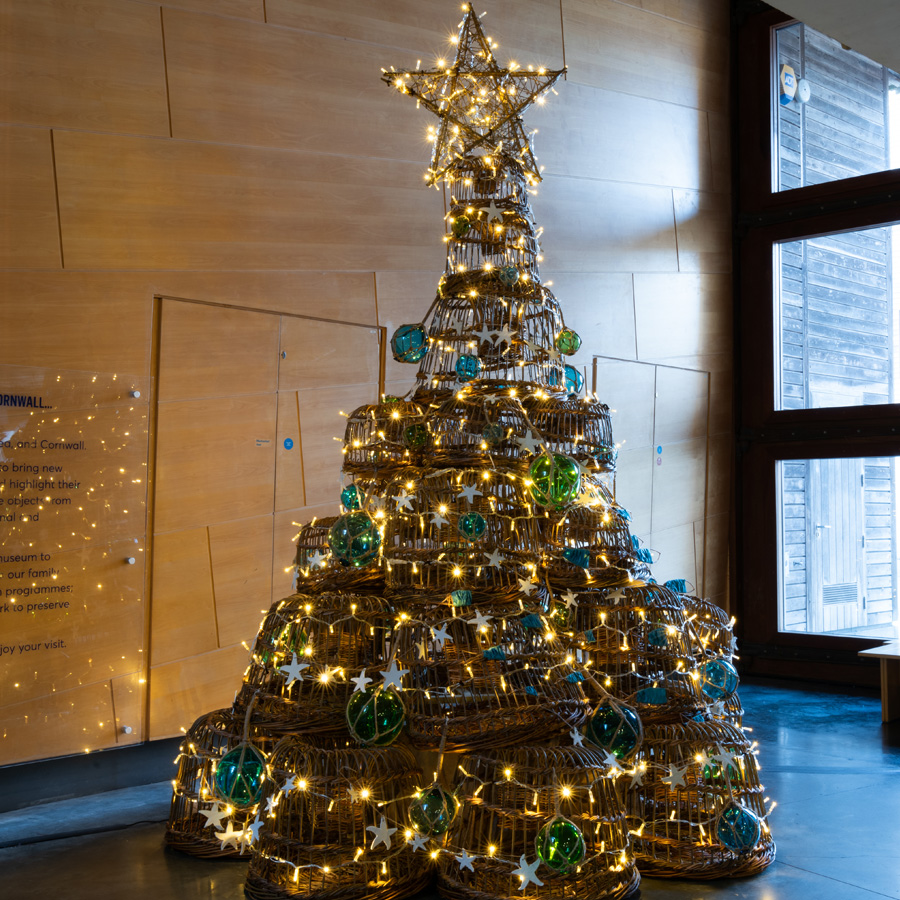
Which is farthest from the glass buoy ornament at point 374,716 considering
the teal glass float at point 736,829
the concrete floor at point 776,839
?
the teal glass float at point 736,829

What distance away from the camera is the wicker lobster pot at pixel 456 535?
346cm

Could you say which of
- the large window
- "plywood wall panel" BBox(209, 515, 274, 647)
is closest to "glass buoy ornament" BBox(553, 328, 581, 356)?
"plywood wall panel" BBox(209, 515, 274, 647)

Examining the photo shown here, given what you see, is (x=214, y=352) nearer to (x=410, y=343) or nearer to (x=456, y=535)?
(x=410, y=343)

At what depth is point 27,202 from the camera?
4.49 meters

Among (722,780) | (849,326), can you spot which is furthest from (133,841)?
(849,326)

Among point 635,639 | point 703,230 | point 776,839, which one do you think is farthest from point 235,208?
point 703,230

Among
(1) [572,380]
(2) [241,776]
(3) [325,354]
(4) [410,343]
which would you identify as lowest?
(2) [241,776]

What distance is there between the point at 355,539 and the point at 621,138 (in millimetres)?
4571

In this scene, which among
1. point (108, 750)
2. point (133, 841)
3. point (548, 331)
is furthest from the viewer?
point (108, 750)

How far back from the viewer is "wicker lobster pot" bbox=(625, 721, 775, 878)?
3.35m

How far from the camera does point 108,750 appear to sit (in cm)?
459

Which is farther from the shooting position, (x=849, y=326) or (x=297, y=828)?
(x=849, y=326)

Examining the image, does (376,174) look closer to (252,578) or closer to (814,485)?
(252,578)

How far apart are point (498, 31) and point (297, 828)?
512cm
